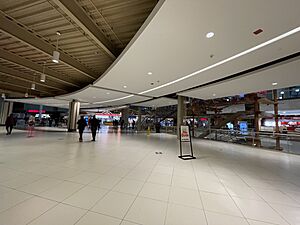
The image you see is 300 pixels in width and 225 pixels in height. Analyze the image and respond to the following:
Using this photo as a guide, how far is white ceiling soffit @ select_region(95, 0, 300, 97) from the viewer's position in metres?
2.65

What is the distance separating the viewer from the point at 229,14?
278cm

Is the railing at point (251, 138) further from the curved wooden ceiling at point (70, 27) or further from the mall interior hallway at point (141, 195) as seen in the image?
the curved wooden ceiling at point (70, 27)

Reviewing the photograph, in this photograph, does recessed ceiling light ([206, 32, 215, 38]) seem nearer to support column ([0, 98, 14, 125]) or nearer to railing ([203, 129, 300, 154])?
railing ([203, 129, 300, 154])

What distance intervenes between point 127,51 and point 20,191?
407cm

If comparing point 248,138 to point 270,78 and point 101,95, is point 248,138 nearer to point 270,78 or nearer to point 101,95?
point 270,78

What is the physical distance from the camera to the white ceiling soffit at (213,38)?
8.69ft

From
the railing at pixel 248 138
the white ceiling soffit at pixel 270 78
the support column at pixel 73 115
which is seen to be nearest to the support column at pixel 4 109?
the support column at pixel 73 115

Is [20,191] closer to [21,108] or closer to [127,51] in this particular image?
[127,51]

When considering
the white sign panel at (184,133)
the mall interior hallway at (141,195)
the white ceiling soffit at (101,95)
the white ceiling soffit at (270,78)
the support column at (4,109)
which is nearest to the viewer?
the mall interior hallway at (141,195)

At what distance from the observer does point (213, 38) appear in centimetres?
354

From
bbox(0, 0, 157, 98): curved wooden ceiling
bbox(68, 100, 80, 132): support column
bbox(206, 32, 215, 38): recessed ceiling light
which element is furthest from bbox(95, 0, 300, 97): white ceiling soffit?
bbox(68, 100, 80, 132): support column

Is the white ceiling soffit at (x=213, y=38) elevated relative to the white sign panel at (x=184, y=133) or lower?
elevated

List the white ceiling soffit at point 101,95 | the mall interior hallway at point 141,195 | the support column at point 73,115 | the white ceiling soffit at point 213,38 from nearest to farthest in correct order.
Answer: the mall interior hallway at point 141,195, the white ceiling soffit at point 213,38, the white ceiling soffit at point 101,95, the support column at point 73,115

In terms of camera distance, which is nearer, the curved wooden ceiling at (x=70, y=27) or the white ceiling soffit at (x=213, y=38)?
the white ceiling soffit at (x=213, y=38)
